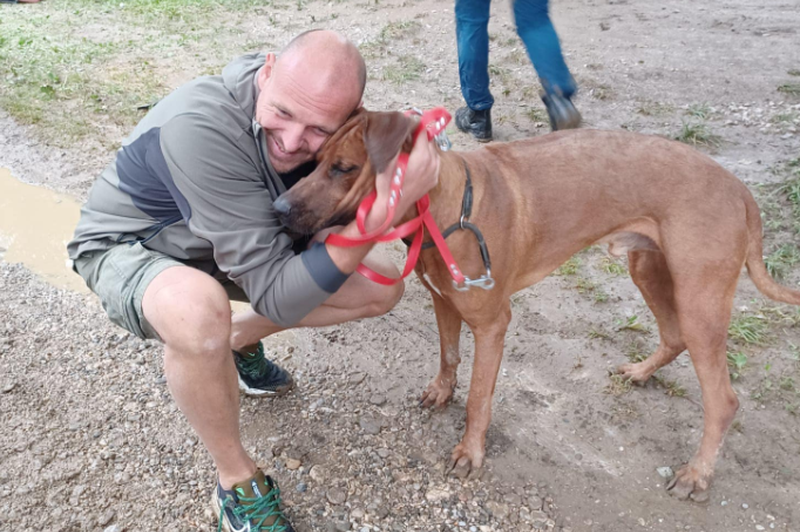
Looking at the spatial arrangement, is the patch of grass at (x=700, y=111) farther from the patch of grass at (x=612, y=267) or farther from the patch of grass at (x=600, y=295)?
the patch of grass at (x=600, y=295)

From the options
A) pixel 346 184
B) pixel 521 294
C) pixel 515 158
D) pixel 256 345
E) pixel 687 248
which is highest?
pixel 346 184

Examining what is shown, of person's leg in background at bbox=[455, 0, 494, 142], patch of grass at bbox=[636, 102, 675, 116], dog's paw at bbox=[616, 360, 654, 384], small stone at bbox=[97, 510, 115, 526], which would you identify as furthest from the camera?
patch of grass at bbox=[636, 102, 675, 116]

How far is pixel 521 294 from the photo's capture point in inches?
169

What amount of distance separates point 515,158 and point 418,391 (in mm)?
1344

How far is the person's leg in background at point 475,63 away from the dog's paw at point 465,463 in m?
3.40

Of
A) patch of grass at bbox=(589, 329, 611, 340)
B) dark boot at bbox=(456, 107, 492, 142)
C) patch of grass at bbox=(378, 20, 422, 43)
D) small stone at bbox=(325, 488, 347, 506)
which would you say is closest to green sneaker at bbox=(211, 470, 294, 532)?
small stone at bbox=(325, 488, 347, 506)

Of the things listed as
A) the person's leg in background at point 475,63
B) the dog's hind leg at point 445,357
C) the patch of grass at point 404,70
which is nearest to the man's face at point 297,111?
the dog's hind leg at point 445,357

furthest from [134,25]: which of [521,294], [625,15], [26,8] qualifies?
[521,294]

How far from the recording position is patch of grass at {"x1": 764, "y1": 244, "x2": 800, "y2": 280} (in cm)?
428

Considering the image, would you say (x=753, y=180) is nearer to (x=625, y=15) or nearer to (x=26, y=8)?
(x=625, y=15)

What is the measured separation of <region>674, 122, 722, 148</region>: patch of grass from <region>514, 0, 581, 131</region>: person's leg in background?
140 centimetres

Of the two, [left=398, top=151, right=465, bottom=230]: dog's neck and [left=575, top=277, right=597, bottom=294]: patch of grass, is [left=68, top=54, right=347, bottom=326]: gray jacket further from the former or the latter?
[left=575, top=277, right=597, bottom=294]: patch of grass

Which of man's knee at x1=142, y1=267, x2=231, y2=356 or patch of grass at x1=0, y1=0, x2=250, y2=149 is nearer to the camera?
man's knee at x1=142, y1=267, x2=231, y2=356

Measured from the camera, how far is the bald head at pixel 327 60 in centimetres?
252
